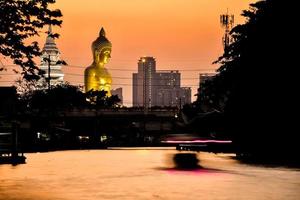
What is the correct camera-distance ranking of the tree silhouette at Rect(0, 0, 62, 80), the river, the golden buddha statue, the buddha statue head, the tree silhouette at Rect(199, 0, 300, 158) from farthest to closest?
the buddha statue head, the golden buddha statue, the tree silhouette at Rect(199, 0, 300, 158), the tree silhouette at Rect(0, 0, 62, 80), the river

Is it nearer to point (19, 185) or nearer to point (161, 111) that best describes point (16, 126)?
point (19, 185)

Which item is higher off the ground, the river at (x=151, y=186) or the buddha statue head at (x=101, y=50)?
the buddha statue head at (x=101, y=50)

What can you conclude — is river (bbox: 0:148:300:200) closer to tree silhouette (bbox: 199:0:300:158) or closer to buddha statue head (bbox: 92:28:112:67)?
tree silhouette (bbox: 199:0:300:158)

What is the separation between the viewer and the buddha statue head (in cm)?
16900

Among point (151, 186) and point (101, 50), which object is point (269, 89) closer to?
point (151, 186)

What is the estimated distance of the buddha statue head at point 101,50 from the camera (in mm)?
169000

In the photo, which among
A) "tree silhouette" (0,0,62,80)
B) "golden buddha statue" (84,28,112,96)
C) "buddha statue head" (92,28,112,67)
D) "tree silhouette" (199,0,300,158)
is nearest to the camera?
"tree silhouette" (0,0,62,80)

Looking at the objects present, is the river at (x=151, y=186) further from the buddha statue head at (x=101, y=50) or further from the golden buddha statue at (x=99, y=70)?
the buddha statue head at (x=101, y=50)

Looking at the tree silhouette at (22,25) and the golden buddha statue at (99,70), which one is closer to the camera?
the tree silhouette at (22,25)

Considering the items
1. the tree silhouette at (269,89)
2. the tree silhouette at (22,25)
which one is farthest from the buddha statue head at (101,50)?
the tree silhouette at (22,25)

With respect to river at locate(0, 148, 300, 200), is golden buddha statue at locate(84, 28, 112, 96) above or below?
above

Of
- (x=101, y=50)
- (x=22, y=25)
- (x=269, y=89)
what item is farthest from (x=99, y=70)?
(x=22, y=25)

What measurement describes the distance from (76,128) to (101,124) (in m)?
4.33

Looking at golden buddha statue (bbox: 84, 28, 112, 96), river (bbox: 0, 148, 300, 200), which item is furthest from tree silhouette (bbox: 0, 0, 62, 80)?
golden buddha statue (bbox: 84, 28, 112, 96)
